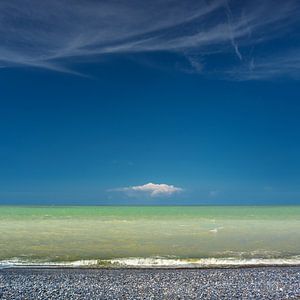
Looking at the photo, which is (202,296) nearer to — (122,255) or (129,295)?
(129,295)

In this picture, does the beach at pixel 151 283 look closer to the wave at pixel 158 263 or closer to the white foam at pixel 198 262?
the wave at pixel 158 263

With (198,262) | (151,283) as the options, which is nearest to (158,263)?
(198,262)

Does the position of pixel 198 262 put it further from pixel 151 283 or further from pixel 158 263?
pixel 151 283

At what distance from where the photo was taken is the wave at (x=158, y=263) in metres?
24.1

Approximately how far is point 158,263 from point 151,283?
270 inches

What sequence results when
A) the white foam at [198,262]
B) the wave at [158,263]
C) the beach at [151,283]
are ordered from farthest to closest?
the white foam at [198,262] < the wave at [158,263] < the beach at [151,283]

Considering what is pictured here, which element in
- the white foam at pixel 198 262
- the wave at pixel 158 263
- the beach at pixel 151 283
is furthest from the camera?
the white foam at pixel 198 262

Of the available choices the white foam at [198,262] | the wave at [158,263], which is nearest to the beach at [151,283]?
the wave at [158,263]

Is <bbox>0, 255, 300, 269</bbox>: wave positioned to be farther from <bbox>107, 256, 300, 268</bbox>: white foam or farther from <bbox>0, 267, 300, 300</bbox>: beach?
<bbox>0, 267, 300, 300</bbox>: beach

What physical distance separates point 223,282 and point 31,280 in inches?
365

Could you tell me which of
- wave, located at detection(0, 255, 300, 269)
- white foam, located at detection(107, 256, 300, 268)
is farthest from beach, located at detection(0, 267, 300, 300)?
white foam, located at detection(107, 256, 300, 268)

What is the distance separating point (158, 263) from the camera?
25125 mm

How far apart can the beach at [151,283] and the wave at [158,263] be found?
154 cm

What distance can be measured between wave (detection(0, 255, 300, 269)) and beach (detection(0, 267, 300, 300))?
5.05ft
